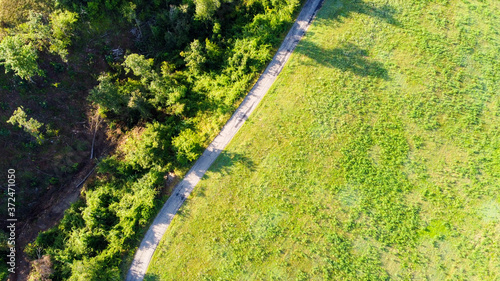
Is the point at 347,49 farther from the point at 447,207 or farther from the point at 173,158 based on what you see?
the point at 173,158

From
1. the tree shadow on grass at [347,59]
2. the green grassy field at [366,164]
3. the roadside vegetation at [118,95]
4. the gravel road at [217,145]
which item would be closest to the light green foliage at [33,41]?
the roadside vegetation at [118,95]

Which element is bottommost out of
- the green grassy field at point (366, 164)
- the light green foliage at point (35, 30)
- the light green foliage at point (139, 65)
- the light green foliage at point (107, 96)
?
the green grassy field at point (366, 164)

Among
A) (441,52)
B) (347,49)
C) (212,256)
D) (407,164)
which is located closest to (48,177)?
(212,256)

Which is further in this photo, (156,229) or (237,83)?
(237,83)

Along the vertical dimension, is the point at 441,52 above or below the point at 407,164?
above

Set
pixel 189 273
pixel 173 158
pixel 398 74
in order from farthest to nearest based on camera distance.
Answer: pixel 398 74, pixel 173 158, pixel 189 273

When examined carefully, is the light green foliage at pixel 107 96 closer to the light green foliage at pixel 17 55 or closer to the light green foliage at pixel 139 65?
the light green foliage at pixel 139 65

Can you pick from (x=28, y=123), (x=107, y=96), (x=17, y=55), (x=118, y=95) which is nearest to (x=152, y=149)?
(x=118, y=95)

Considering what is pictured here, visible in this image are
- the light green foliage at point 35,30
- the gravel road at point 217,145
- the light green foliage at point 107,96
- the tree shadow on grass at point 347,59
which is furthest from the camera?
the tree shadow on grass at point 347,59
